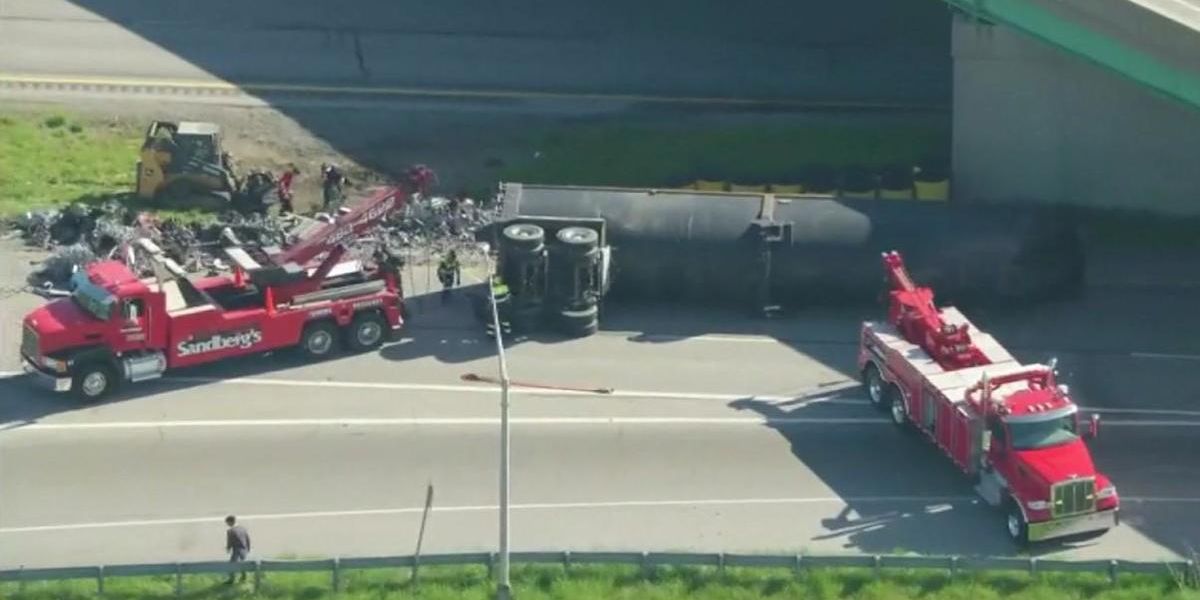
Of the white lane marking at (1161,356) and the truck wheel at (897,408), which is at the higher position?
the white lane marking at (1161,356)

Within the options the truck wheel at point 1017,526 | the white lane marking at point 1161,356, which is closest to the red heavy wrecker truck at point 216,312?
the truck wheel at point 1017,526

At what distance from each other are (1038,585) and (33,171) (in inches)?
1068

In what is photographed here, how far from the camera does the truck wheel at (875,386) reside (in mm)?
42362

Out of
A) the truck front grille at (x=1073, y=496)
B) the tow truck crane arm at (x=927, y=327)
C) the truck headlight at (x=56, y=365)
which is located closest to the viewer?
the truck front grille at (x=1073, y=496)

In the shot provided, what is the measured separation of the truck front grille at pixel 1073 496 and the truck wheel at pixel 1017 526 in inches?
20.7

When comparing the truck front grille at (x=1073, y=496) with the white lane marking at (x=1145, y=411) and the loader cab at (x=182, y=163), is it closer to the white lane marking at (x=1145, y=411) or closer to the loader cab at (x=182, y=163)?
the white lane marking at (x=1145, y=411)

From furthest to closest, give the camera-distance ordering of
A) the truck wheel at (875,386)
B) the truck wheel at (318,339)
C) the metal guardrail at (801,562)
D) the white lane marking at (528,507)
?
the truck wheel at (318,339), the truck wheel at (875,386), the white lane marking at (528,507), the metal guardrail at (801,562)

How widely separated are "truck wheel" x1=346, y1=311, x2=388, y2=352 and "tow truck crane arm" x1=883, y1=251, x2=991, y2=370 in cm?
964

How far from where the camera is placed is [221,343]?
4347cm

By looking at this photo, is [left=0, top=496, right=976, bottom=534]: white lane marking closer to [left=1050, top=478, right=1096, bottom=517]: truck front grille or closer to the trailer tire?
[left=1050, top=478, right=1096, bottom=517]: truck front grille

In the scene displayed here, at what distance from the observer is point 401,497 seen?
3928 cm

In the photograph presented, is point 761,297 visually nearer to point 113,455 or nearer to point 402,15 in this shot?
point 113,455

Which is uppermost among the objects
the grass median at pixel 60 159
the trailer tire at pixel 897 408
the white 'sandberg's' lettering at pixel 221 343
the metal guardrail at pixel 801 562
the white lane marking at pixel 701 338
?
the grass median at pixel 60 159

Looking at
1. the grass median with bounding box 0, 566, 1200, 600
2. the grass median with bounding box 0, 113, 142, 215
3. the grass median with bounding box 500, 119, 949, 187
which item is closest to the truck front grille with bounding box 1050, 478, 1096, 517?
the grass median with bounding box 0, 566, 1200, 600
